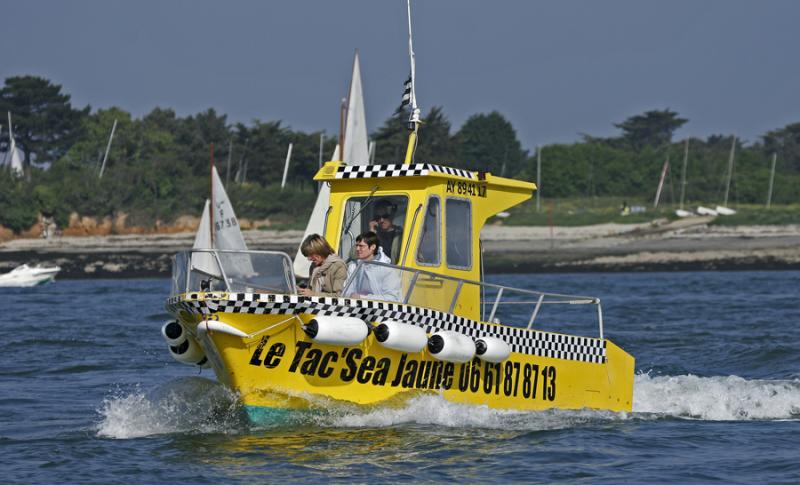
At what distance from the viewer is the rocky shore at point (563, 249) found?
52.8 metres

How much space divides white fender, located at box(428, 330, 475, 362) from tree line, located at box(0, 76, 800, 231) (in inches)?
1935

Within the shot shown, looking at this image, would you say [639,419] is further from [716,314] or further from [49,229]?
[49,229]

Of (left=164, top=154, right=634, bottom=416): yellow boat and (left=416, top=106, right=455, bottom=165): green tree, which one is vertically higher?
(left=416, top=106, right=455, bottom=165): green tree

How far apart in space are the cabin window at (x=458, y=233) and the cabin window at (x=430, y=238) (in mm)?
170

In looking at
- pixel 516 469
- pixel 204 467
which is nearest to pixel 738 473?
pixel 516 469

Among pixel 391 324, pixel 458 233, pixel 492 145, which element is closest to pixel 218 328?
pixel 391 324

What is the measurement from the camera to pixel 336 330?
12.0 m

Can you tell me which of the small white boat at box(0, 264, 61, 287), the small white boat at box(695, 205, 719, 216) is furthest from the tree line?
the small white boat at box(0, 264, 61, 287)

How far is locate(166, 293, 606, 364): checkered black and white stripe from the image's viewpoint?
11961 mm

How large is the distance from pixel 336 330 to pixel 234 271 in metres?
1.65

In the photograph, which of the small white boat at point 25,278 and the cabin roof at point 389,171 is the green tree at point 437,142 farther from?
the cabin roof at point 389,171

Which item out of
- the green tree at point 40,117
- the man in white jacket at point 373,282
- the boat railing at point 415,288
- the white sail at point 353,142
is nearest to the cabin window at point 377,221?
the boat railing at point 415,288

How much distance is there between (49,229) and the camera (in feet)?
213

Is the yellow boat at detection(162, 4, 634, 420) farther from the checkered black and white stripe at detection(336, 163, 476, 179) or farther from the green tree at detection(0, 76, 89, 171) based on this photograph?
the green tree at detection(0, 76, 89, 171)
